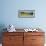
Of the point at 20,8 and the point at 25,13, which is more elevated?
the point at 20,8

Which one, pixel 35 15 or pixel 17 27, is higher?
pixel 35 15

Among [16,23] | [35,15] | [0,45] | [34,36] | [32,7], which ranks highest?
[32,7]

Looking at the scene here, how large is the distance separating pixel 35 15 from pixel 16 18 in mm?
622

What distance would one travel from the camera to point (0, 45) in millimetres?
3889

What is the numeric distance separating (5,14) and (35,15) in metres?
0.97

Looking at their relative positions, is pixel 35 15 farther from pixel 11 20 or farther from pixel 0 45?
pixel 0 45

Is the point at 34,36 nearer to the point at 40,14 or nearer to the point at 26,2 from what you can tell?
the point at 40,14

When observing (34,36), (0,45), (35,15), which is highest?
(35,15)

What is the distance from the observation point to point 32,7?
4.09 m

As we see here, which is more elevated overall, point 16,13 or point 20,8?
point 20,8

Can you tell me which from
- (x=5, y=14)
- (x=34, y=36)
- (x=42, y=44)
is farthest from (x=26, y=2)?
(x=42, y=44)

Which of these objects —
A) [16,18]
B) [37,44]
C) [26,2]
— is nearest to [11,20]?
[16,18]

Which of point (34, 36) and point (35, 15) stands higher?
point (35, 15)

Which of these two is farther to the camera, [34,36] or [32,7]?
[32,7]
